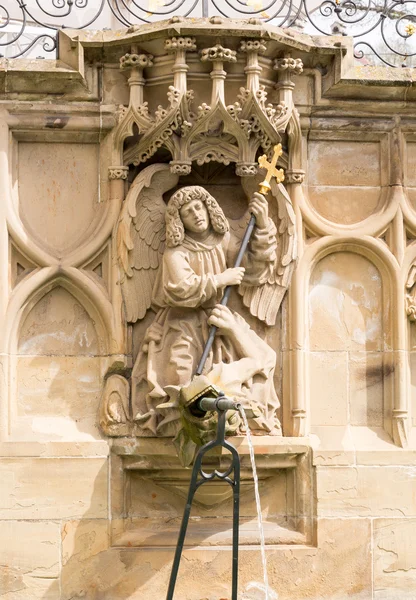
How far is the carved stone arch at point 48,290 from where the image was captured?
891 centimetres

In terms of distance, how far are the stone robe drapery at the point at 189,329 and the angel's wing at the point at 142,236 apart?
0.32 ft

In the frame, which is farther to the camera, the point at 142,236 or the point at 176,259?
the point at 142,236

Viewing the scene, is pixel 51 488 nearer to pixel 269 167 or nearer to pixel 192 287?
pixel 192 287

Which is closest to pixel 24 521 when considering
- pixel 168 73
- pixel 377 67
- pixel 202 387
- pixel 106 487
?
pixel 106 487

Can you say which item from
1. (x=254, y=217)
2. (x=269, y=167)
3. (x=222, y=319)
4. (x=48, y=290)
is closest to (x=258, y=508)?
(x=222, y=319)

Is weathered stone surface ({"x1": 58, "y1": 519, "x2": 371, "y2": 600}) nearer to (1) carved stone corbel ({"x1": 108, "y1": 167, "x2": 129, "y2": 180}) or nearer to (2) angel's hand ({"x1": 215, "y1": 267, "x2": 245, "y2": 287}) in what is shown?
(2) angel's hand ({"x1": 215, "y1": 267, "x2": 245, "y2": 287})

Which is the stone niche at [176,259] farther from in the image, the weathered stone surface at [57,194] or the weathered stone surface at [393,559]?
the weathered stone surface at [393,559]

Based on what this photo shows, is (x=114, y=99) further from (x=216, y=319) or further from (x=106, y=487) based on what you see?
(x=106, y=487)

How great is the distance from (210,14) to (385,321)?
7.92 feet

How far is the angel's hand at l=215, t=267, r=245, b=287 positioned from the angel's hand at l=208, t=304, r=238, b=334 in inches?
6.0

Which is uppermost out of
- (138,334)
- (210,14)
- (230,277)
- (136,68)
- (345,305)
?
(210,14)

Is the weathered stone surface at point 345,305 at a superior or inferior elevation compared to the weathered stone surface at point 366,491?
superior

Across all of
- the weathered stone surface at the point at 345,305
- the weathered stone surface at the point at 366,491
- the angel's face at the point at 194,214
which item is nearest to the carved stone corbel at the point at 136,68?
the angel's face at the point at 194,214

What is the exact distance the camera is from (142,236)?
8969mm
